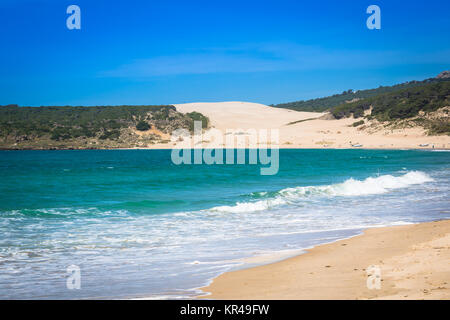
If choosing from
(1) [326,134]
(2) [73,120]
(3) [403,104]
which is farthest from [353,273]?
(2) [73,120]

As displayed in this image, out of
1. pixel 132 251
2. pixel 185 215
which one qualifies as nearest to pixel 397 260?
pixel 132 251

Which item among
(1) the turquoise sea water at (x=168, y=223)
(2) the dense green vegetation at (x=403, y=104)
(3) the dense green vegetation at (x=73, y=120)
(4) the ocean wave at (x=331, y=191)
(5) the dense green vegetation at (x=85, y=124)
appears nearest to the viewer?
(1) the turquoise sea water at (x=168, y=223)

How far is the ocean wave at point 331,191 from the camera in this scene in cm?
1450

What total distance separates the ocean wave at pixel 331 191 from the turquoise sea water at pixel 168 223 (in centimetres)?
5

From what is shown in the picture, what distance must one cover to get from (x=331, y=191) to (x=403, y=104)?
186ft

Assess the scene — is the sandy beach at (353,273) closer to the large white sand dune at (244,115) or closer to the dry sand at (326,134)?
the dry sand at (326,134)

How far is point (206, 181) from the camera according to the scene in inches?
891

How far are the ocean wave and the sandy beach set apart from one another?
588 centimetres

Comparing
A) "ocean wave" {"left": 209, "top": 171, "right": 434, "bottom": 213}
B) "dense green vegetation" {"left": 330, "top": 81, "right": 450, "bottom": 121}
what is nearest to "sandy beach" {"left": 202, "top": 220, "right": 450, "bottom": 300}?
"ocean wave" {"left": 209, "top": 171, "right": 434, "bottom": 213}

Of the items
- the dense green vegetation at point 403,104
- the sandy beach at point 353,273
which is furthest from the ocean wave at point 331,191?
the dense green vegetation at point 403,104

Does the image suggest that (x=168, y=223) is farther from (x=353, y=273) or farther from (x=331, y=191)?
(x=331, y=191)

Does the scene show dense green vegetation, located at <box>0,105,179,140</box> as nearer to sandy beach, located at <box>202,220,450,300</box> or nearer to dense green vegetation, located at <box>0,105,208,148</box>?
dense green vegetation, located at <box>0,105,208,148</box>

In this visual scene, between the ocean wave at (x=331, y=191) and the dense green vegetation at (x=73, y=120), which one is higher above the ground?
the dense green vegetation at (x=73, y=120)
